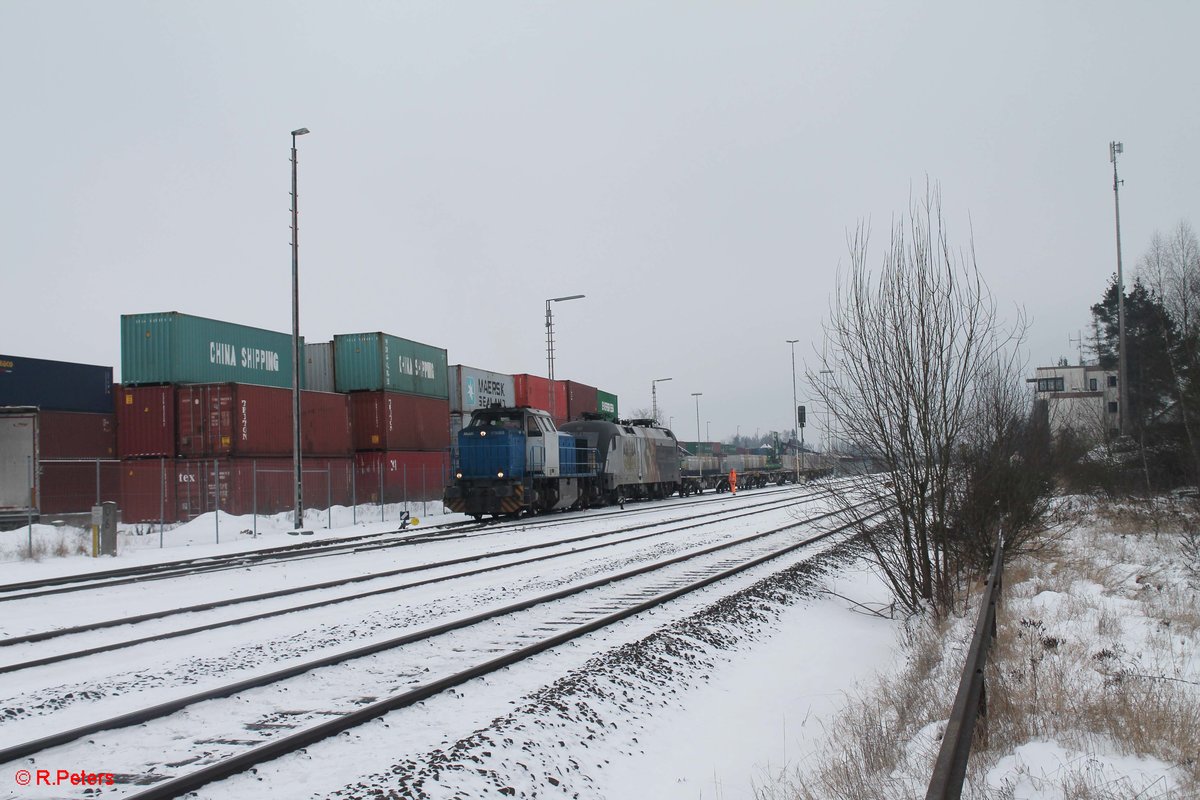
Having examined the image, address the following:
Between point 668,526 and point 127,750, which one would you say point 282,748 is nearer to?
point 127,750

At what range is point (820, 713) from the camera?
7.36 m

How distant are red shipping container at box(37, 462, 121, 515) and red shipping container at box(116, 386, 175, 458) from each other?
119cm

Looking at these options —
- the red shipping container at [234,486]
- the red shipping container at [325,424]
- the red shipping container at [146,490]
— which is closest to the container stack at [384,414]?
the red shipping container at [325,424]

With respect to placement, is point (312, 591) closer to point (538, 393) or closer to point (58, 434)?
point (58, 434)

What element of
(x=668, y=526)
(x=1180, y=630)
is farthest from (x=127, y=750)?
(x=668, y=526)

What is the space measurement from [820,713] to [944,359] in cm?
486

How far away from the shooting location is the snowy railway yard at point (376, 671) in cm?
532

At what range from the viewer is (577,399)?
48.2 m

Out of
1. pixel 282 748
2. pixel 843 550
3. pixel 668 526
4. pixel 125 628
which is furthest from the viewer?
pixel 668 526

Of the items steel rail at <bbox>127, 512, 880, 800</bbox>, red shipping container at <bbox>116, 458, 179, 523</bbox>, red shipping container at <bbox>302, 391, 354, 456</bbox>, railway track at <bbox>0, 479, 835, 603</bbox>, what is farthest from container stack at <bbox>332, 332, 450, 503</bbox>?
steel rail at <bbox>127, 512, 880, 800</bbox>

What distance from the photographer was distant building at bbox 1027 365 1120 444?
89.4 feet

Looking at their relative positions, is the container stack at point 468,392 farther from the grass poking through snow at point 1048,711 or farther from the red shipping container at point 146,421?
the grass poking through snow at point 1048,711

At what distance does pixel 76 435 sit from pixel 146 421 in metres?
2.11

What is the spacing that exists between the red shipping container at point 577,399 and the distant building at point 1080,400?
21.8 meters
